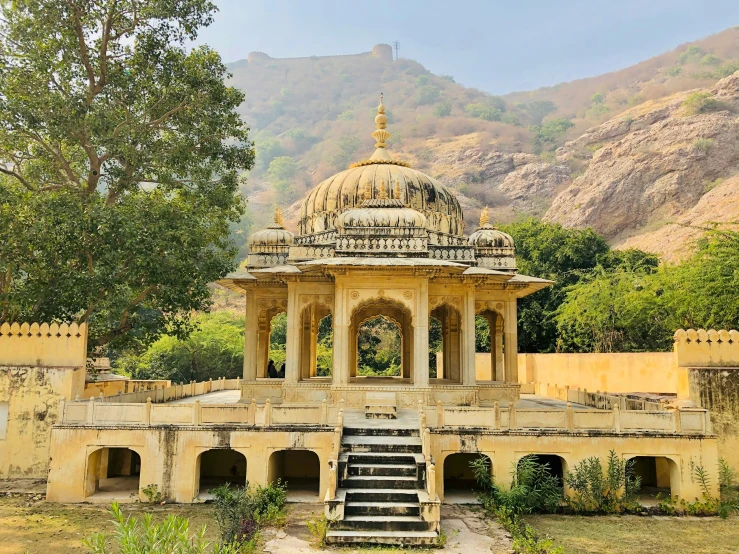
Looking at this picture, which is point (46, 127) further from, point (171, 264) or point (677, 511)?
point (677, 511)

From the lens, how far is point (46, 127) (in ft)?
56.5

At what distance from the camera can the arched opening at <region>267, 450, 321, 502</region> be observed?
14.5m

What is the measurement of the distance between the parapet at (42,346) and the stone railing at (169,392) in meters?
1.37

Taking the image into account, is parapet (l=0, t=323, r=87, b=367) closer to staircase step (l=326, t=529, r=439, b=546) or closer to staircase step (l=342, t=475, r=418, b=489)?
staircase step (l=342, t=475, r=418, b=489)

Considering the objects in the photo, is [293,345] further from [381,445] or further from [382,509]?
[382,509]

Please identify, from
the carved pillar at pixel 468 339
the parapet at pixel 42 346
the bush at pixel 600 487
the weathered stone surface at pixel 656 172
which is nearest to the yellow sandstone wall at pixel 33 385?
the parapet at pixel 42 346

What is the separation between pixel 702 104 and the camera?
73.3 metres

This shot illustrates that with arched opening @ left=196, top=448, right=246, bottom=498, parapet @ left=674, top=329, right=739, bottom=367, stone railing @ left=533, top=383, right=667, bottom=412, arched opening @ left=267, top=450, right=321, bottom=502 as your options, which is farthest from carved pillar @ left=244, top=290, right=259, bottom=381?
parapet @ left=674, top=329, right=739, bottom=367

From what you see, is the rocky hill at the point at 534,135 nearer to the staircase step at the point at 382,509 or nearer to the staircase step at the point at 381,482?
the staircase step at the point at 381,482

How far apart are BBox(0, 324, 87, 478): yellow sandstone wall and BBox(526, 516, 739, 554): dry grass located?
1178cm

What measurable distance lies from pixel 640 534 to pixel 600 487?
1477 millimetres

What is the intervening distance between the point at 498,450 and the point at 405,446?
219 cm

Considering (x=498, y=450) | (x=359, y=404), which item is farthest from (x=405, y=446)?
(x=359, y=404)

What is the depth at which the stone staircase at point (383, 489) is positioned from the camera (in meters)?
10.6
